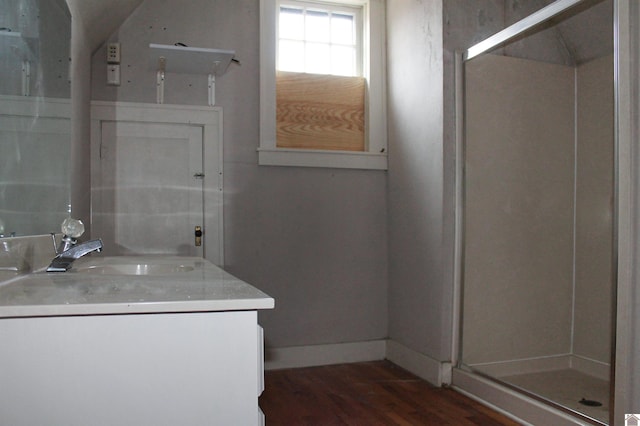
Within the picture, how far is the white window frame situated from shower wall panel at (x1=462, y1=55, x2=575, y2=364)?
2.54 ft

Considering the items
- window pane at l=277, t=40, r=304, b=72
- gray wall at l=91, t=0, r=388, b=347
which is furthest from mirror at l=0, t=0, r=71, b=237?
window pane at l=277, t=40, r=304, b=72

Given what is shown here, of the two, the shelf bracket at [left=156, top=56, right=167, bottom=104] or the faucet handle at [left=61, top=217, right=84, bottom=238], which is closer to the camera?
the faucet handle at [left=61, top=217, right=84, bottom=238]

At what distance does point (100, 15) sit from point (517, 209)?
2558mm

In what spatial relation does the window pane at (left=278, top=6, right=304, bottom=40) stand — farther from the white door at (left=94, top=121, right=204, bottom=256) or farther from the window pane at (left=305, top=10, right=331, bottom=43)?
the white door at (left=94, top=121, right=204, bottom=256)

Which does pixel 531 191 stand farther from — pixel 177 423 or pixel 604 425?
pixel 177 423

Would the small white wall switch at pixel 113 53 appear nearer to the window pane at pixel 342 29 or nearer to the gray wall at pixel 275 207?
the gray wall at pixel 275 207

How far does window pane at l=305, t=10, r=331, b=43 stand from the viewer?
359 centimetres

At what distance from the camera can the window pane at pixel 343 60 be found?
366 centimetres

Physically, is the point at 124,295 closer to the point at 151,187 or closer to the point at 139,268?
the point at 139,268

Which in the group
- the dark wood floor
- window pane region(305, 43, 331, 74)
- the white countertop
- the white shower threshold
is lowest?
the dark wood floor

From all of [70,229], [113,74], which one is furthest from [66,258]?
[113,74]

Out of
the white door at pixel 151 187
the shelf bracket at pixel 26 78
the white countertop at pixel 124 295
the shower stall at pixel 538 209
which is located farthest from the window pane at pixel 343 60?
the white countertop at pixel 124 295

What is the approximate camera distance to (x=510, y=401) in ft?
8.15

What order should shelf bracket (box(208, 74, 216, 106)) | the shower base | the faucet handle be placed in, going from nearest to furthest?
the faucet handle
the shower base
shelf bracket (box(208, 74, 216, 106))
